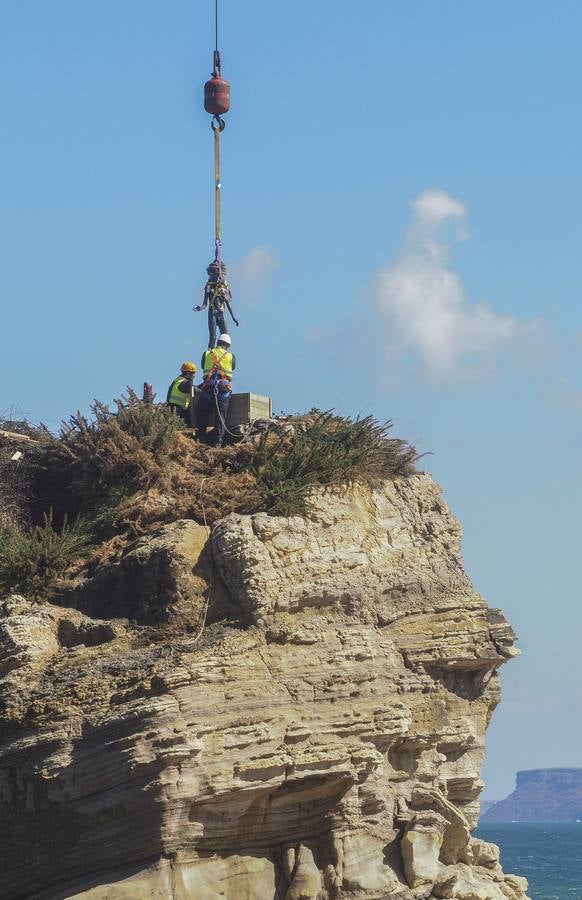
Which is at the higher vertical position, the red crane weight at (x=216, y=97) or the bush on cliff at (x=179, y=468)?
the red crane weight at (x=216, y=97)

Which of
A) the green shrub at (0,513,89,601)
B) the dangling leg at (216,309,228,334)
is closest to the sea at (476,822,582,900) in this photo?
the dangling leg at (216,309,228,334)

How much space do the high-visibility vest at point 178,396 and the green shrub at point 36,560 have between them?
404cm

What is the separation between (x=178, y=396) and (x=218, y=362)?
0.92m

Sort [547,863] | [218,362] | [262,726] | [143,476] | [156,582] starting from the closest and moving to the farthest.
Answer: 1. [262,726]
2. [156,582]
3. [143,476]
4. [218,362]
5. [547,863]

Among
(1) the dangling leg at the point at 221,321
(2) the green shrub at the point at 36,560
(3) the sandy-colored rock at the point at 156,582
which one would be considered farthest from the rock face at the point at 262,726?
(1) the dangling leg at the point at 221,321

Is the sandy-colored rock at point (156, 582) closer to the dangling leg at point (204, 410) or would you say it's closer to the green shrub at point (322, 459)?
the green shrub at point (322, 459)

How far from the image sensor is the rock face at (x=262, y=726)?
2127 centimetres

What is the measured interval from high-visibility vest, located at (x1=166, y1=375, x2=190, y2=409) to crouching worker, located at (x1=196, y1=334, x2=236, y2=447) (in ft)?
0.76

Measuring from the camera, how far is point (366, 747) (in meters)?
22.8

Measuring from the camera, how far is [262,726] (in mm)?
21859

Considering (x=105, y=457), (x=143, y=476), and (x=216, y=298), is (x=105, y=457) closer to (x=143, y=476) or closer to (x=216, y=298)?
(x=143, y=476)

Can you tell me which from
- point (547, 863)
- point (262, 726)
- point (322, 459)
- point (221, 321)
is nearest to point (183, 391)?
point (221, 321)

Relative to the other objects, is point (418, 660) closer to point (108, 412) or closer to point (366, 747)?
point (366, 747)

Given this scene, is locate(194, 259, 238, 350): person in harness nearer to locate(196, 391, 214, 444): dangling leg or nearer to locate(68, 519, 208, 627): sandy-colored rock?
locate(196, 391, 214, 444): dangling leg
